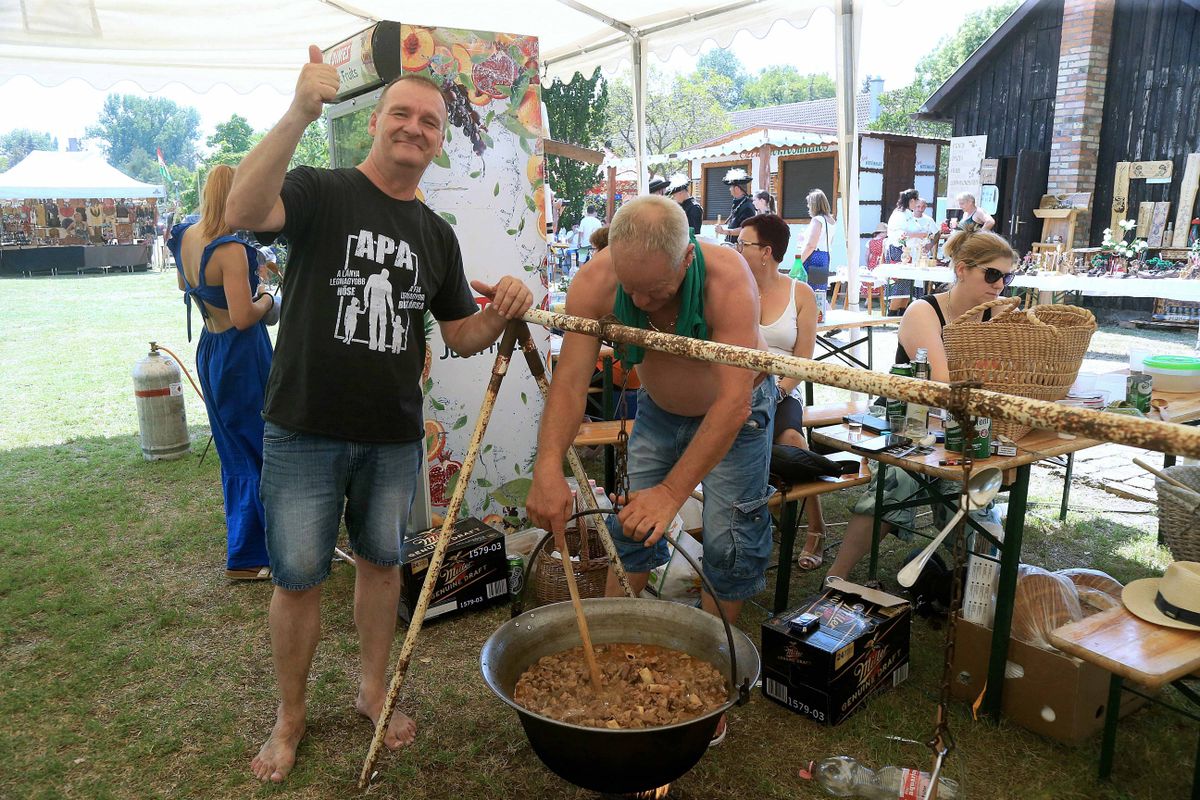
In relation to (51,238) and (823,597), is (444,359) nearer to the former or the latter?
(823,597)

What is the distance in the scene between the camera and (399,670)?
2283 mm

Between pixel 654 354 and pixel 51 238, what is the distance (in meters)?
33.9

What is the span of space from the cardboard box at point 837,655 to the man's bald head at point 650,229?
152cm

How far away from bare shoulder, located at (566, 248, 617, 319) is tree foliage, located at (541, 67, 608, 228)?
1053 centimetres

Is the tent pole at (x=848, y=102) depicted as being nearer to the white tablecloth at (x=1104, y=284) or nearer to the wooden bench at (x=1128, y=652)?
the wooden bench at (x=1128, y=652)

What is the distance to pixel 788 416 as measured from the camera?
4164 millimetres

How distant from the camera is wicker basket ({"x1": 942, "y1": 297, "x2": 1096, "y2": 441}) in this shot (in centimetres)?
303

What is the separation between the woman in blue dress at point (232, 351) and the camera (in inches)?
144

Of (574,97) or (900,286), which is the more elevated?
(574,97)

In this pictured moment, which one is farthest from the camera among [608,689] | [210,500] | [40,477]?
[40,477]

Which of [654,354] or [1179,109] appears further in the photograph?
[1179,109]

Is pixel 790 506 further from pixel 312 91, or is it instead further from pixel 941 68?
pixel 941 68

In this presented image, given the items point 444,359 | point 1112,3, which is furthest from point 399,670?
point 1112,3

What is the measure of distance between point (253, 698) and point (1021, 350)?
3269 millimetres
